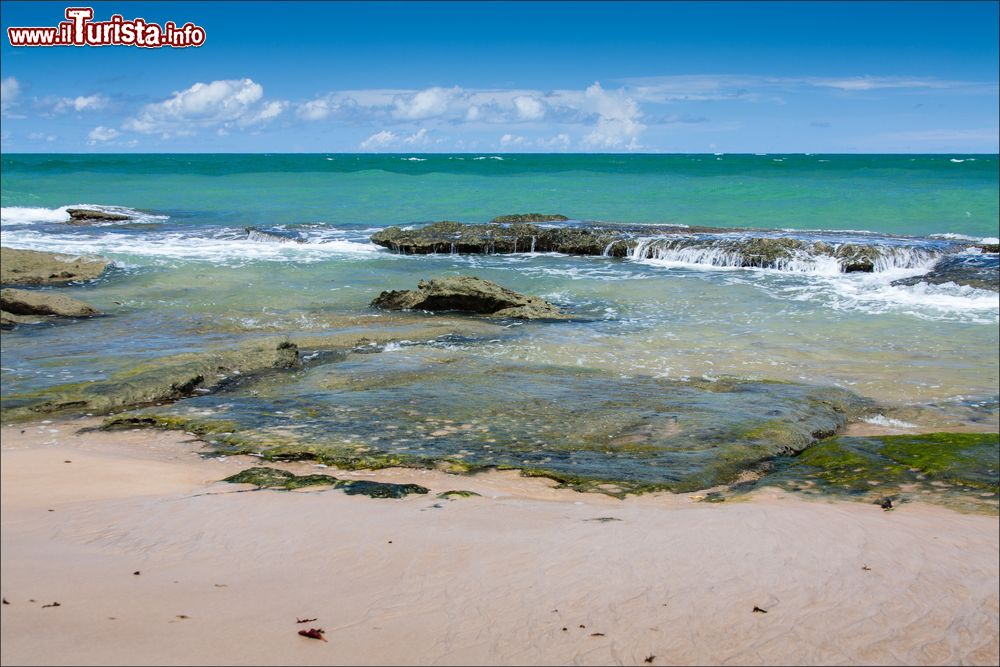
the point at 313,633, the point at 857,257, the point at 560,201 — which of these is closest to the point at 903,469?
the point at 313,633

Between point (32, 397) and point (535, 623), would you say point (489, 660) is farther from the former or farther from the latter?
point (32, 397)

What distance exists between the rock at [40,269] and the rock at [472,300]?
292 inches

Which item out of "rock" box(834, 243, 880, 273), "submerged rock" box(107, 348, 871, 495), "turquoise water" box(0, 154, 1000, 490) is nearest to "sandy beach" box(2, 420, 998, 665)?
"submerged rock" box(107, 348, 871, 495)

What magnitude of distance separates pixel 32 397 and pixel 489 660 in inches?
243

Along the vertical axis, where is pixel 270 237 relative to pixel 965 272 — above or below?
above

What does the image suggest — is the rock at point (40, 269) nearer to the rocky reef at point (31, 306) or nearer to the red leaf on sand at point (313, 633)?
the rocky reef at point (31, 306)

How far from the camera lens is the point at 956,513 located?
5.41 m

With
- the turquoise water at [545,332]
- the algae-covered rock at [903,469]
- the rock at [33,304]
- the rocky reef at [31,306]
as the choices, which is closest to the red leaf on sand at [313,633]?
the turquoise water at [545,332]

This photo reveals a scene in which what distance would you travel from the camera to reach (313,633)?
3607 mm

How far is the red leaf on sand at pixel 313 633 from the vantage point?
11.8 ft

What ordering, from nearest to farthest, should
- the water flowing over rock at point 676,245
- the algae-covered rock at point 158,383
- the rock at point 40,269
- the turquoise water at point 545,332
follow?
the algae-covered rock at point 158,383 < the turquoise water at point 545,332 < the rock at point 40,269 < the water flowing over rock at point 676,245

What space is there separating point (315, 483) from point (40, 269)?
13656 mm

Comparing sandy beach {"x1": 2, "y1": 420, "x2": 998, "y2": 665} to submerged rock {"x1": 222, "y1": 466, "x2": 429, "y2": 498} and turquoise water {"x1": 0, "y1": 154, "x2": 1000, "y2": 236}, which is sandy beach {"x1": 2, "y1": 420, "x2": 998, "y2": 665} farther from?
turquoise water {"x1": 0, "y1": 154, "x2": 1000, "y2": 236}

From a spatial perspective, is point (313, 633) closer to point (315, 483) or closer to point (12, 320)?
point (315, 483)
